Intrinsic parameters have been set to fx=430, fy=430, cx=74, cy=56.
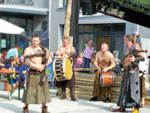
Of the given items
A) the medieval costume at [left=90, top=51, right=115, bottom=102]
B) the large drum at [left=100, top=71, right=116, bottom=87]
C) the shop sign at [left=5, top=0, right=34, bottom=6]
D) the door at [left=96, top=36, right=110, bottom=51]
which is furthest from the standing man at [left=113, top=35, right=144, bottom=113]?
the shop sign at [left=5, top=0, right=34, bottom=6]

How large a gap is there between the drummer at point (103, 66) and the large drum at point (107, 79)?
14cm

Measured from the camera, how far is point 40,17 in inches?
1185

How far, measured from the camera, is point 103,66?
11469 millimetres

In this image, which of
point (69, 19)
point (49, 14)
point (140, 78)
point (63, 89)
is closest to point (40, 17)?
point (49, 14)

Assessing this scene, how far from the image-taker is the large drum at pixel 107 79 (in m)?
11.1

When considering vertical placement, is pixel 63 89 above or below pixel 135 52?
below

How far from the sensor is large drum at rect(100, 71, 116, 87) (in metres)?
11.1

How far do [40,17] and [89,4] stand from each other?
2024 cm

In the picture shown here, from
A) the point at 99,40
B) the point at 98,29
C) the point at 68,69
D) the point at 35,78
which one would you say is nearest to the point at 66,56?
the point at 68,69

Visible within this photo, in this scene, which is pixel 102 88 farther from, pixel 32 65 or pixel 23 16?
pixel 23 16

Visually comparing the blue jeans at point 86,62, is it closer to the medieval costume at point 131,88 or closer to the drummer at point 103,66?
the drummer at point 103,66

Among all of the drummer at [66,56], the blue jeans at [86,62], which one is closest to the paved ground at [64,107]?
the drummer at [66,56]

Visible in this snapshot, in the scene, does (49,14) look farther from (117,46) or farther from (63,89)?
(63,89)

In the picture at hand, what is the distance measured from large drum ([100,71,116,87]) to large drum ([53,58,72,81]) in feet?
3.22
